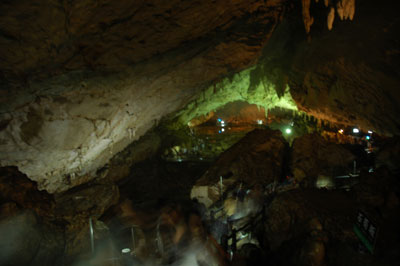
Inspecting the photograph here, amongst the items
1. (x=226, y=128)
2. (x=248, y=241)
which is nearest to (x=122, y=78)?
(x=248, y=241)

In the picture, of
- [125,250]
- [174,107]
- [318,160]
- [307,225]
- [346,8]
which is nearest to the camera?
[125,250]

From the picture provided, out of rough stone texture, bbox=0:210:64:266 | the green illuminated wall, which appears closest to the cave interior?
rough stone texture, bbox=0:210:64:266

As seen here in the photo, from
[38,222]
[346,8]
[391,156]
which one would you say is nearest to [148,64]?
[38,222]

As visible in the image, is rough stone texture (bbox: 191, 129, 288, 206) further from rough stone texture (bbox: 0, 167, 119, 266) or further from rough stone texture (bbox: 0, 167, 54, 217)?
rough stone texture (bbox: 0, 167, 54, 217)

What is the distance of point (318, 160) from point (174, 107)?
607 cm

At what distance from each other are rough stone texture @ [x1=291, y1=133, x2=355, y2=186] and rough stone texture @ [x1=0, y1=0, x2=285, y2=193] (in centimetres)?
450

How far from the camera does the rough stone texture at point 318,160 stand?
8586 millimetres

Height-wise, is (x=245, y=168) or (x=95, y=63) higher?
(x=95, y=63)

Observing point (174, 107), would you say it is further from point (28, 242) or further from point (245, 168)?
point (28, 242)

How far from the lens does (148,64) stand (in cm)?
525

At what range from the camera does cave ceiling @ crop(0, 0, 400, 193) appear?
3527 millimetres

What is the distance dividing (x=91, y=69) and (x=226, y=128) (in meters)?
13.2

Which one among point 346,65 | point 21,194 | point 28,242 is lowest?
point 28,242

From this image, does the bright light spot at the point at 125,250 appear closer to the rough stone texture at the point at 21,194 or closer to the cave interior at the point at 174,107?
the cave interior at the point at 174,107
